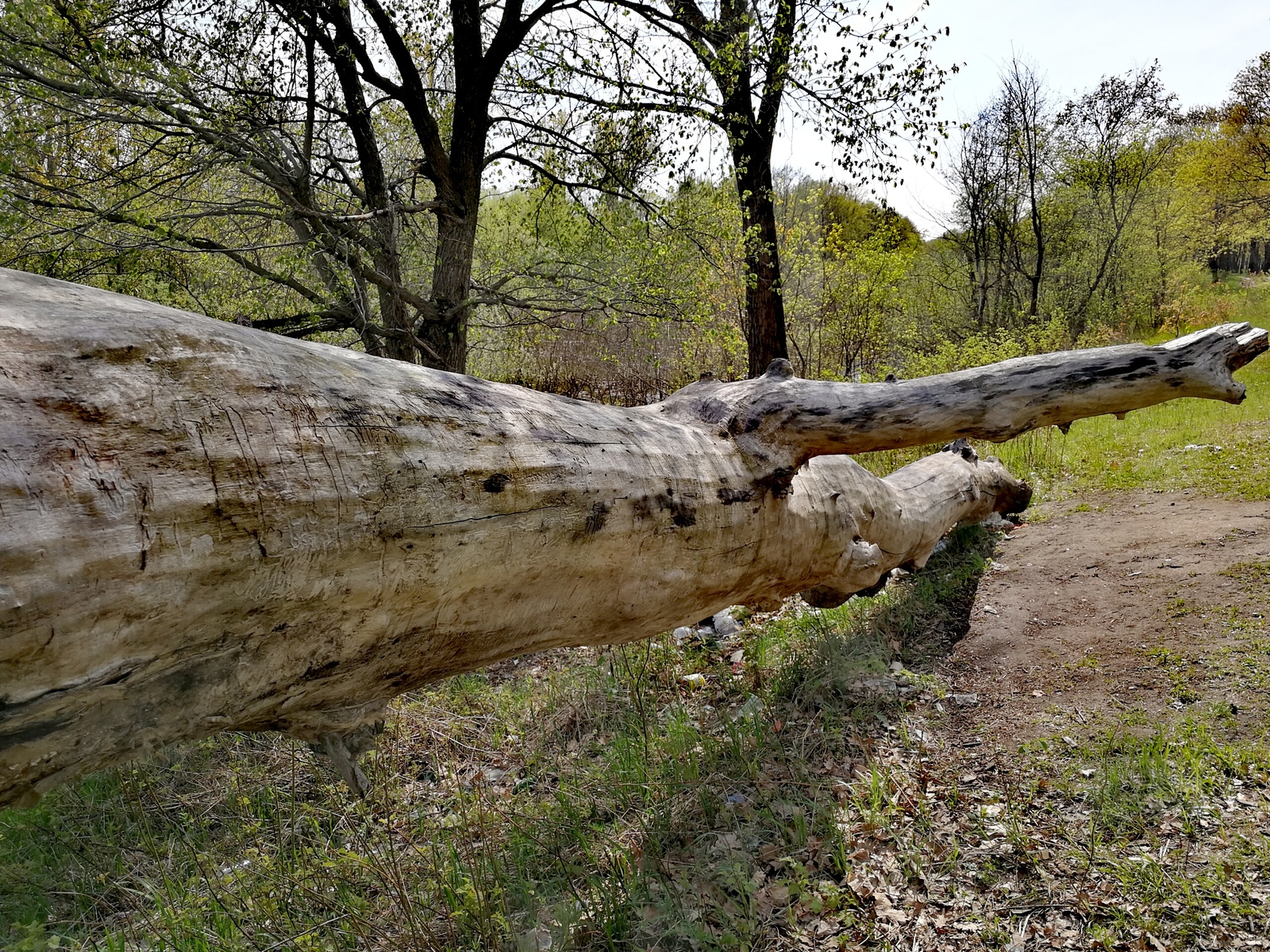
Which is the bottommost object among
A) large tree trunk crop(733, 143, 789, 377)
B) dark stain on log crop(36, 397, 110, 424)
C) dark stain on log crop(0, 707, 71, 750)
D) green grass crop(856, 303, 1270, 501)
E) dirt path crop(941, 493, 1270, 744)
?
dirt path crop(941, 493, 1270, 744)

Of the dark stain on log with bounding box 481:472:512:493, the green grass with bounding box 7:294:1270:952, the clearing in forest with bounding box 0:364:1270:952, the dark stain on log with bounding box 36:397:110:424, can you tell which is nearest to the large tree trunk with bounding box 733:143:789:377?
the clearing in forest with bounding box 0:364:1270:952

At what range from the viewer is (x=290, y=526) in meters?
1.38

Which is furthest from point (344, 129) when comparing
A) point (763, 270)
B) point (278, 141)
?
point (763, 270)

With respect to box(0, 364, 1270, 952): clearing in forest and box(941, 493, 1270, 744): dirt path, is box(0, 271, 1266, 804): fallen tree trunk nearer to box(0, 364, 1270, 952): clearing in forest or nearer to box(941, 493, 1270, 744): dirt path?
box(0, 364, 1270, 952): clearing in forest

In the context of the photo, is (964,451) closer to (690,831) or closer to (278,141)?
(690,831)

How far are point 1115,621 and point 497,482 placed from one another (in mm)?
3523

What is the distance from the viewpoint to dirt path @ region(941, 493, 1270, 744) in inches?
113

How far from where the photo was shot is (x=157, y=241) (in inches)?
174

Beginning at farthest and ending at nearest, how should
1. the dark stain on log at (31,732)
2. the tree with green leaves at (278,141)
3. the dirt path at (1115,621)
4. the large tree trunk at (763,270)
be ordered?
the large tree trunk at (763,270) < the tree with green leaves at (278,141) < the dirt path at (1115,621) < the dark stain on log at (31,732)

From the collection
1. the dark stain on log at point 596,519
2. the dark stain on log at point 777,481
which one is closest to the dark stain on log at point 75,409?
the dark stain on log at point 596,519

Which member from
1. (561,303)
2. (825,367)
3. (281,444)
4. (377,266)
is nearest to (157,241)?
(377,266)

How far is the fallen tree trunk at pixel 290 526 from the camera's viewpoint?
1.11 metres

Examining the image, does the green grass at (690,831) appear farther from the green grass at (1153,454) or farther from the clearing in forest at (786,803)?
the green grass at (1153,454)

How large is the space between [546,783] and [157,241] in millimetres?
4259
